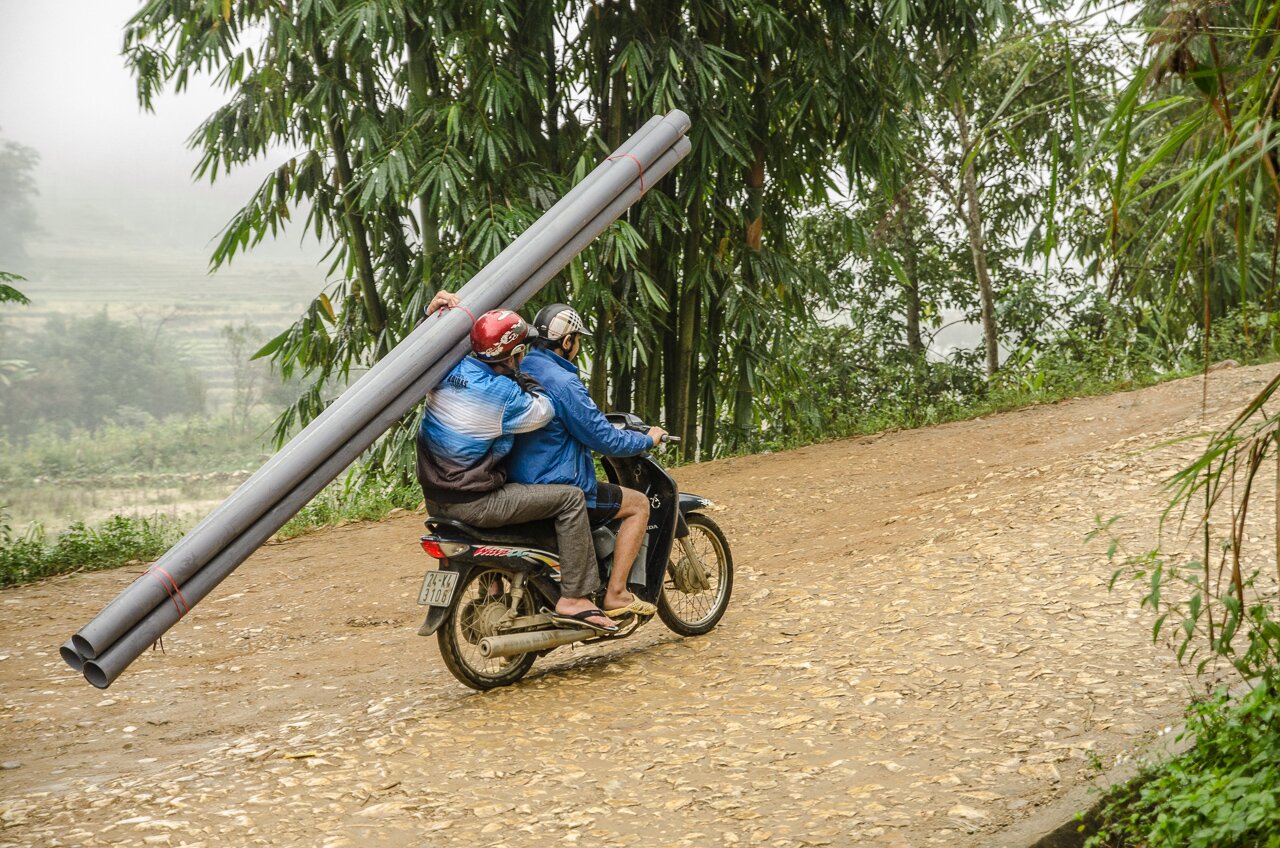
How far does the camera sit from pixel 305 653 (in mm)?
5172

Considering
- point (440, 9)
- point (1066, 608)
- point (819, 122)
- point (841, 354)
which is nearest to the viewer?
point (1066, 608)

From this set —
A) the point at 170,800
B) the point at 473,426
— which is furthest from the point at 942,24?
the point at 170,800

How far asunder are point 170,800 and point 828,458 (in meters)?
5.70

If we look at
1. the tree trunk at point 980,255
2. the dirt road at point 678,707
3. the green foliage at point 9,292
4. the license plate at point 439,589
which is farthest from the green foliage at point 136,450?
the tree trunk at point 980,255

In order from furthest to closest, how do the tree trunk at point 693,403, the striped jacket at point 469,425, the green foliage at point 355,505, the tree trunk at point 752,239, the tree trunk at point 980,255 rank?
the tree trunk at point 980,255 < the tree trunk at point 693,403 < the tree trunk at point 752,239 < the green foliage at point 355,505 < the striped jacket at point 469,425

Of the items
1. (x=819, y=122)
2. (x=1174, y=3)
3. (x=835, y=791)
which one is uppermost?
(x=819, y=122)

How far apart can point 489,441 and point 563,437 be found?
1.04 ft

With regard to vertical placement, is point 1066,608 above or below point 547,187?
below

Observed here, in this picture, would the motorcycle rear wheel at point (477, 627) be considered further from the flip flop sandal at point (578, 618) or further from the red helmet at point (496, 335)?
the red helmet at point (496, 335)

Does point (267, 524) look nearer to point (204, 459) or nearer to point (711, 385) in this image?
point (204, 459)

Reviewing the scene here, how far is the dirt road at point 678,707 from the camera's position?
9.89ft

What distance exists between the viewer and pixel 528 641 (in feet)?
13.0

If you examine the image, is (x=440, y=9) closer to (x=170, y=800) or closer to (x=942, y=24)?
(x=942, y=24)

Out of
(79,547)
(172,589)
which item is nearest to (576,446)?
(172,589)
